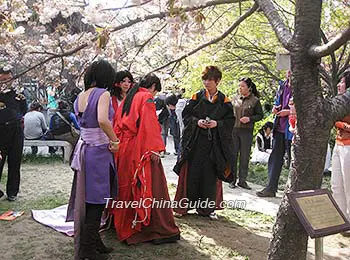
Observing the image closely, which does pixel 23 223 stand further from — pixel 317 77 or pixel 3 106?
pixel 317 77

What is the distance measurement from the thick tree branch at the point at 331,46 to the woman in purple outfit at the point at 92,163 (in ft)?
5.59

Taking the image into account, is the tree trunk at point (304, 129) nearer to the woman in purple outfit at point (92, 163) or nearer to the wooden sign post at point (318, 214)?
the wooden sign post at point (318, 214)

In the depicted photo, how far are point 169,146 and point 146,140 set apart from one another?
29.3ft

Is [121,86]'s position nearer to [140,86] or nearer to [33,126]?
[140,86]

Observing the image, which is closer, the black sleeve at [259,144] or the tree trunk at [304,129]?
the tree trunk at [304,129]

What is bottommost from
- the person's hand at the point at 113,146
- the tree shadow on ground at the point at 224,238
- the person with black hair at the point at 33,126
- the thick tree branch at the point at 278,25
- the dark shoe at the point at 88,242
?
the tree shadow on ground at the point at 224,238

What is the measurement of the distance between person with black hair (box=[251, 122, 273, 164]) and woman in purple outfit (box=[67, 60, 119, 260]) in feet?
21.0

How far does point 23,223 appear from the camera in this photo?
4.80m

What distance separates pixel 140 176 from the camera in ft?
13.7

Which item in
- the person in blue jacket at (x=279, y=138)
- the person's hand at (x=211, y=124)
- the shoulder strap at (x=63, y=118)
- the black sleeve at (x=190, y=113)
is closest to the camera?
the person's hand at (x=211, y=124)

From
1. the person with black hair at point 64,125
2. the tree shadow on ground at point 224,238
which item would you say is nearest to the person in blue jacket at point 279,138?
the tree shadow on ground at point 224,238

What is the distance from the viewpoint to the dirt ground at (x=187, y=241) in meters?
3.96

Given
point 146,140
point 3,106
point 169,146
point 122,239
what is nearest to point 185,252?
point 122,239

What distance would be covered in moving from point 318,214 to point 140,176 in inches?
76.7
